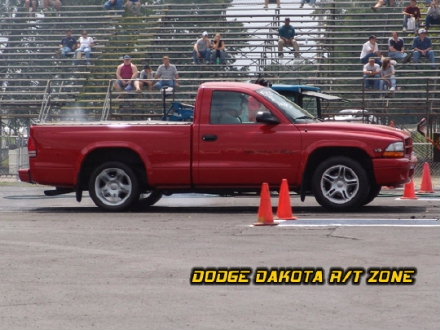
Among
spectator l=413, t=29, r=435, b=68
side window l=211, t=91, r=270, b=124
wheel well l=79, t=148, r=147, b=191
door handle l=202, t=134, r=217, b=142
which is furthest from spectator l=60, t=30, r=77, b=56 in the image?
door handle l=202, t=134, r=217, b=142

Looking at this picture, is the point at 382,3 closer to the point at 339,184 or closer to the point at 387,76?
the point at 387,76

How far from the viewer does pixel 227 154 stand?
620 inches

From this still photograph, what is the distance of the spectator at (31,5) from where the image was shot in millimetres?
38434

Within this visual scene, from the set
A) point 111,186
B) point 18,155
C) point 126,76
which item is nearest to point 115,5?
point 126,76

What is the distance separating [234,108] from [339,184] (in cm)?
180

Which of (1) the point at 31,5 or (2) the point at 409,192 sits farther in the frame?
(1) the point at 31,5

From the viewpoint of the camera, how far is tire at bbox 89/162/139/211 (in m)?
16.0

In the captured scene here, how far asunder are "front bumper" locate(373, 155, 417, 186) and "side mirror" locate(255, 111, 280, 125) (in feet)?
4.75

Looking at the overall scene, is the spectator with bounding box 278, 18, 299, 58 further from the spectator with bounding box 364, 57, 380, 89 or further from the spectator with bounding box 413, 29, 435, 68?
the spectator with bounding box 364, 57, 380, 89

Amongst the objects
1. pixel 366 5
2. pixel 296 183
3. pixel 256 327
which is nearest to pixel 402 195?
pixel 296 183

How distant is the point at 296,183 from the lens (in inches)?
617

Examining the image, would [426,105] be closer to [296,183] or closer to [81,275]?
[296,183]

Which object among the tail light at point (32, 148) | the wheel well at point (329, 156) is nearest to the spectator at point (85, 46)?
the tail light at point (32, 148)

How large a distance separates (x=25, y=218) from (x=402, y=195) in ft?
22.2
